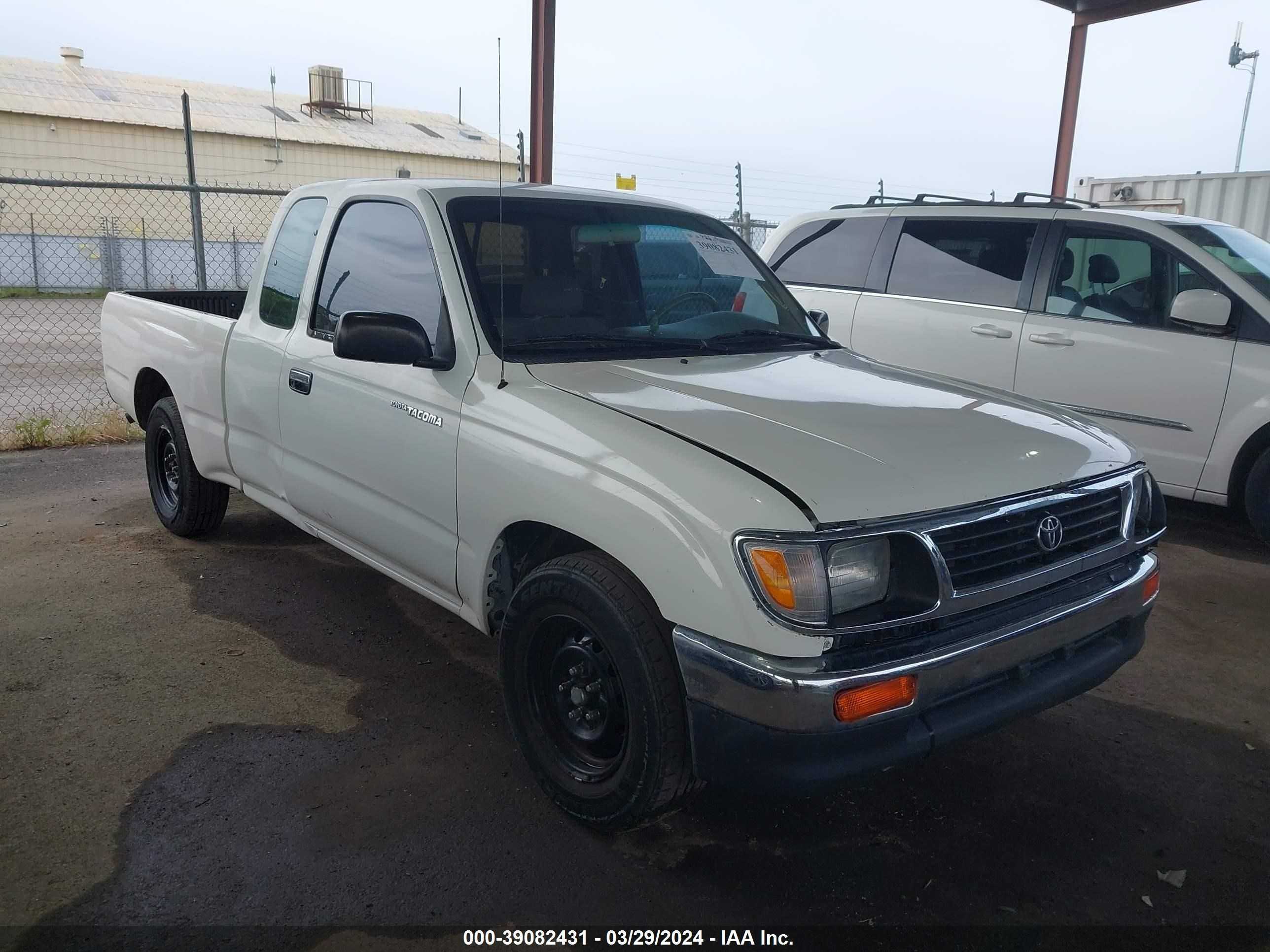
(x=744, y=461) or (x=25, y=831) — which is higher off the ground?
(x=744, y=461)

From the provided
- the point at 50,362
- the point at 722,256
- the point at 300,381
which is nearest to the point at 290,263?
the point at 300,381

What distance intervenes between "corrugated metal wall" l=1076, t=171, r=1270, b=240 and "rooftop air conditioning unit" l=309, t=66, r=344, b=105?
2700 cm

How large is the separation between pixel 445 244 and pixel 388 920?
2062 mm

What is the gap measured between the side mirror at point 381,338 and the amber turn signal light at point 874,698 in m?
1.65

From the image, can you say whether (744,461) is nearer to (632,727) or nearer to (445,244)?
(632,727)

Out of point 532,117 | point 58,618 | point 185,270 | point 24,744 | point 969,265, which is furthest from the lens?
point 185,270

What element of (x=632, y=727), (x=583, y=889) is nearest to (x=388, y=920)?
(x=583, y=889)

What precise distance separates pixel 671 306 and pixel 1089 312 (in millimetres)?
3577

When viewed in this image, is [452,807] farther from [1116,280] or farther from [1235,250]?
[1235,250]

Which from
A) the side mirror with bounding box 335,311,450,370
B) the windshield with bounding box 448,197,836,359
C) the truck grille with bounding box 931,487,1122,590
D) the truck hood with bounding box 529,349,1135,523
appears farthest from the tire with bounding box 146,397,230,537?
the truck grille with bounding box 931,487,1122,590

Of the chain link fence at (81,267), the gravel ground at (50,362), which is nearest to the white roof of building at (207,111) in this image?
the chain link fence at (81,267)

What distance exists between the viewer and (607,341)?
339 cm

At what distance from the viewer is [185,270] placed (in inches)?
1009

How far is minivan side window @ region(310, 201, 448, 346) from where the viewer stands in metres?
3.46
